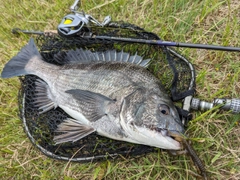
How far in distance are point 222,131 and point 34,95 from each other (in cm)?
205

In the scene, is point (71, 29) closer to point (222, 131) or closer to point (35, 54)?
point (35, 54)

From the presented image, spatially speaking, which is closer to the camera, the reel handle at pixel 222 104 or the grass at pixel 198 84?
the reel handle at pixel 222 104

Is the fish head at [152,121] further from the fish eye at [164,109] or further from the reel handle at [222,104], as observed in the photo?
the reel handle at [222,104]

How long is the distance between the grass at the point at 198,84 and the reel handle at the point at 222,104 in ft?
0.29

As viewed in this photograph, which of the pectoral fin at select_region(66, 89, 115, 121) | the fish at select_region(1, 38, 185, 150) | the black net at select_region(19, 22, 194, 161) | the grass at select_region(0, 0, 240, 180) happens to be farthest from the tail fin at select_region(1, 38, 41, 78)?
the pectoral fin at select_region(66, 89, 115, 121)

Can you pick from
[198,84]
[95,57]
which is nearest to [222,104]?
[198,84]

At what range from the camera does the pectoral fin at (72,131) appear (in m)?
2.58

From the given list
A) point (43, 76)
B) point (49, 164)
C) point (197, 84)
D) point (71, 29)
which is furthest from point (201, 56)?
point (49, 164)

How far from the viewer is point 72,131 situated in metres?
2.64

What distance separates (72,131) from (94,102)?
39 cm

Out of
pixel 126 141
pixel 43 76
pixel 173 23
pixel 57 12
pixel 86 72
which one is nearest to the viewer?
pixel 126 141

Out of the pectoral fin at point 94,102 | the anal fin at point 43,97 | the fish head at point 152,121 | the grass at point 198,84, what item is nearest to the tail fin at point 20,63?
the anal fin at point 43,97

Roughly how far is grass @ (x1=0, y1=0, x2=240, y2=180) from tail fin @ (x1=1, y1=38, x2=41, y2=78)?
37 cm

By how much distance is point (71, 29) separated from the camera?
291 centimetres
